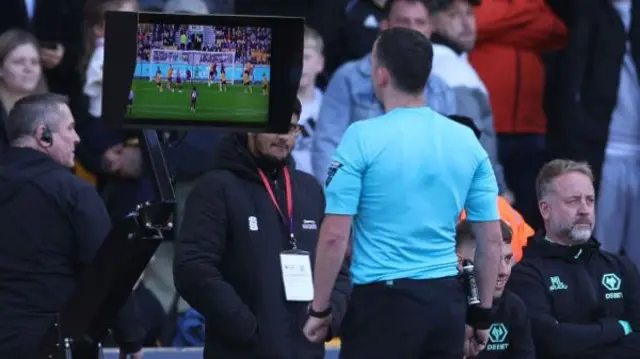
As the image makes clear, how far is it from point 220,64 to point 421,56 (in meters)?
0.84

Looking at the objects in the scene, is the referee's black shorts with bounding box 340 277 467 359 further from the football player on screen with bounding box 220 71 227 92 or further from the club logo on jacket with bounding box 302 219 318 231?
the club logo on jacket with bounding box 302 219 318 231

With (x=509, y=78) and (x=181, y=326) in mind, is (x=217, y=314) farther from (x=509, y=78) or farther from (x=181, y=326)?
(x=509, y=78)

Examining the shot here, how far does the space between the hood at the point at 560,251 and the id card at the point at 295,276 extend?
1.22 meters

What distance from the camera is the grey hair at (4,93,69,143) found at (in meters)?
7.79

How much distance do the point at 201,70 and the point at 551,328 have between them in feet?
8.03

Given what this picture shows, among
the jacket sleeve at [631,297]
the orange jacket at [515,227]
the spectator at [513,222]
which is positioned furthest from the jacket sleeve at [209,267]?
the jacket sleeve at [631,297]

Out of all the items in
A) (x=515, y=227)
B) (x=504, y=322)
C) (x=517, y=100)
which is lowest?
(x=504, y=322)

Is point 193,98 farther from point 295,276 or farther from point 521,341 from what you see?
point 521,341

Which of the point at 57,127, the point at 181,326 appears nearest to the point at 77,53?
the point at 181,326

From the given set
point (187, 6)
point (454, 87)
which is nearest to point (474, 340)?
point (454, 87)

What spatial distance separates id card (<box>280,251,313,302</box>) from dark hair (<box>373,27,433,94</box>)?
1207 millimetres

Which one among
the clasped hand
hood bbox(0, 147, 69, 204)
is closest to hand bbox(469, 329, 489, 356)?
the clasped hand

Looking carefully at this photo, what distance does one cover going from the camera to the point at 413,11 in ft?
32.8

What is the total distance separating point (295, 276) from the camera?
7391 mm
